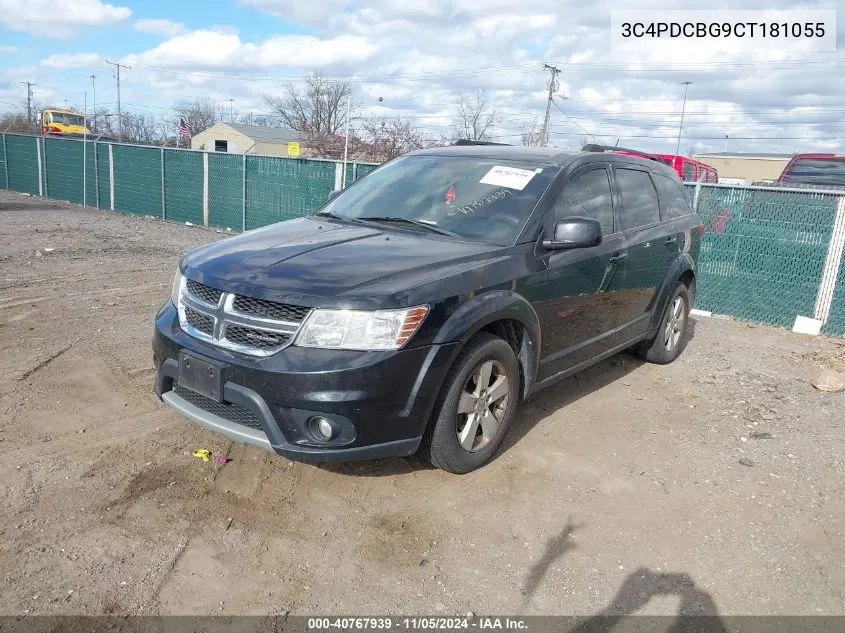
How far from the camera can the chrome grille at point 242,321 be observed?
10.4 feet

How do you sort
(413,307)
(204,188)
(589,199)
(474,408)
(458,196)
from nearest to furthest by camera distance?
(413,307)
(474,408)
(458,196)
(589,199)
(204,188)

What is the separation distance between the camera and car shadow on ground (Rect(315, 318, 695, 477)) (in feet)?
12.6

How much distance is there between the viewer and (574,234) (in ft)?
12.8

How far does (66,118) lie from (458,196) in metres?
50.9

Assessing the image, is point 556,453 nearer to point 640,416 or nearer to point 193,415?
point 640,416

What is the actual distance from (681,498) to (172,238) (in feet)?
36.6

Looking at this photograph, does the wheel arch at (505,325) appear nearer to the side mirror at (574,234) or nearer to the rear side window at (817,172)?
the side mirror at (574,234)

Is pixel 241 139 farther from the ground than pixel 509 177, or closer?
farther from the ground

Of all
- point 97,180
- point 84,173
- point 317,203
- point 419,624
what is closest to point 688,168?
point 317,203

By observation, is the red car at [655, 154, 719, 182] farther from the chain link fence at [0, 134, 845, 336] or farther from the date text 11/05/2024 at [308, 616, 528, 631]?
the date text 11/05/2024 at [308, 616, 528, 631]

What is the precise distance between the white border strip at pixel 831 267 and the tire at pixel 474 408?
5.35 metres

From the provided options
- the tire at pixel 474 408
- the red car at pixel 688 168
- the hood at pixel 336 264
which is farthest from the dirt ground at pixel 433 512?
the red car at pixel 688 168

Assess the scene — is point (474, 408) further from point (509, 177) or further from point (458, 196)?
point (509, 177)

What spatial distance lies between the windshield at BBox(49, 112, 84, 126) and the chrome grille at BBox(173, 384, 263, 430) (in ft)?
165
